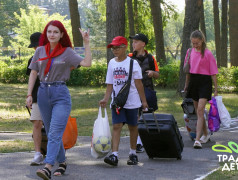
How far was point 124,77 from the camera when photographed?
7.71 m

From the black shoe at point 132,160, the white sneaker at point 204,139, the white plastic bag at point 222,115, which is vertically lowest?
the white sneaker at point 204,139

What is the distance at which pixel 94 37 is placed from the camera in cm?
9425

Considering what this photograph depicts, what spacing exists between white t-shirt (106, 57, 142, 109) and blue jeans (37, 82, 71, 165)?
1073mm

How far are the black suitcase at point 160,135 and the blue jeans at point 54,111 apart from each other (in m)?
1.47


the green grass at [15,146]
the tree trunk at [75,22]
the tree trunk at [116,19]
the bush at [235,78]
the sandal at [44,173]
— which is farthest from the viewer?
the tree trunk at [75,22]

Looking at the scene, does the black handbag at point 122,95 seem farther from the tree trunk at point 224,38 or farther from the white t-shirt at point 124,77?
the tree trunk at point 224,38

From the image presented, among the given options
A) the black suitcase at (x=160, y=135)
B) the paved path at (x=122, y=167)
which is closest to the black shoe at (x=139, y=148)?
the paved path at (x=122, y=167)

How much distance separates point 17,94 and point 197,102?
1581 cm

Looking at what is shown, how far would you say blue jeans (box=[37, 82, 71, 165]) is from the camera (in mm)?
6615

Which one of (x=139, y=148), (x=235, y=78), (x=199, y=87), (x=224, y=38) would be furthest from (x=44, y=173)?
(x=224, y=38)

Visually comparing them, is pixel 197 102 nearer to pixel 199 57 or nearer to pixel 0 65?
pixel 199 57

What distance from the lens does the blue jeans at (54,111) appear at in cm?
662

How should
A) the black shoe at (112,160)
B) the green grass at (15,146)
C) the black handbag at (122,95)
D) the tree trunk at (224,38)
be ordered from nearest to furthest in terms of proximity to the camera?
the black shoe at (112,160) → the black handbag at (122,95) → the green grass at (15,146) → the tree trunk at (224,38)

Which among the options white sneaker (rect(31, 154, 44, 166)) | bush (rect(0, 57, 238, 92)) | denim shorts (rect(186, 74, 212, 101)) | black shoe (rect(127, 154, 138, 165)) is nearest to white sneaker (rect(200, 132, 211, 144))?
denim shorts (rect(186, 74, 212, 101))
